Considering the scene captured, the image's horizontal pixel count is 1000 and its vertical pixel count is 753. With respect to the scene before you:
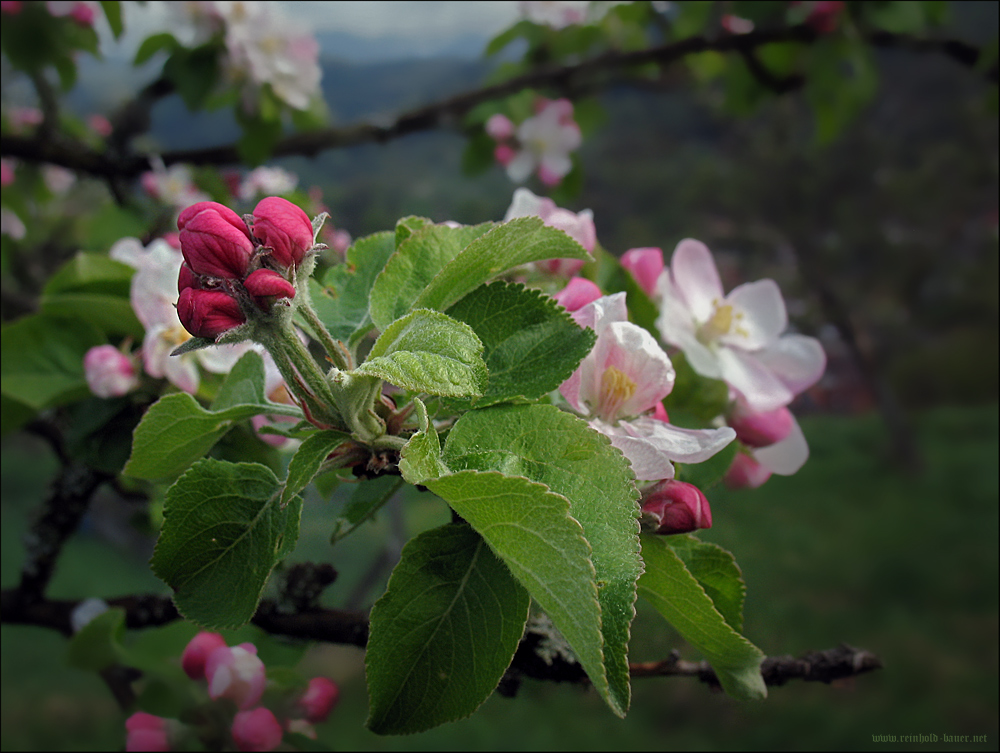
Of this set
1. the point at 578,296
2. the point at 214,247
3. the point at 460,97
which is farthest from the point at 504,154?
the point at 214,247

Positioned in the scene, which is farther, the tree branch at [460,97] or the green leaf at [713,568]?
the tree branch at [460,97]

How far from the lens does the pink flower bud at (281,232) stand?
0.69ft

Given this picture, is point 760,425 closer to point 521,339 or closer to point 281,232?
point 521,339

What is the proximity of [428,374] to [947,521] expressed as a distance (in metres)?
3.54

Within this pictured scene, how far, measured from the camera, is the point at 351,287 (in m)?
0.34

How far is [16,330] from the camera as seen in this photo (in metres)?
0.49

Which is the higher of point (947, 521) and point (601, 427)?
point (601, 427)

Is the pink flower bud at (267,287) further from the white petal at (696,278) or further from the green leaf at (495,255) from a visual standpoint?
the white petal at (696,278)

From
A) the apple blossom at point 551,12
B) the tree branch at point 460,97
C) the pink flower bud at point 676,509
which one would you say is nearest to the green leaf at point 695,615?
the pink flower bud at point 676,509

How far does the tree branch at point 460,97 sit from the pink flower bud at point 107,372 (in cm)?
58

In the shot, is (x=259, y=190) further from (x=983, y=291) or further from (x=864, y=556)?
(x=983, y=291)

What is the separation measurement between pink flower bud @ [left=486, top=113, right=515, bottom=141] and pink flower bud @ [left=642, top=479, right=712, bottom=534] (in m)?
1.24

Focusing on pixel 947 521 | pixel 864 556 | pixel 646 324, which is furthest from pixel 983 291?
pixel 646 324

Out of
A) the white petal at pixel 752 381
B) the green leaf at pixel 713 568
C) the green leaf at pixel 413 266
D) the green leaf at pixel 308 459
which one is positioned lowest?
the green leaf at pixel 713 568
